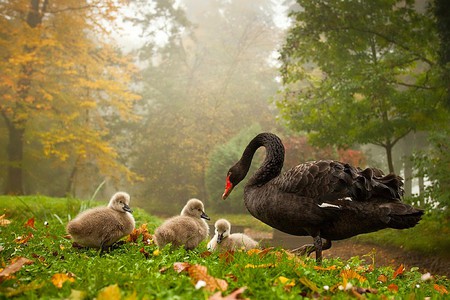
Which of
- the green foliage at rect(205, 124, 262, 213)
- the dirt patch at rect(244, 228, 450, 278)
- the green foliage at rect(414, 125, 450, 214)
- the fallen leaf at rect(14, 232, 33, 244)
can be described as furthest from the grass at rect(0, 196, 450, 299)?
the green foliage at rect(205, 124, 262, 213)

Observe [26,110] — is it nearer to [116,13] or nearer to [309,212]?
[116,13]

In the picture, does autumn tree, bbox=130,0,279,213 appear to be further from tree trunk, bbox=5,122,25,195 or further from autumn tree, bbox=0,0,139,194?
tree trunk, bbox=5,122,25,195

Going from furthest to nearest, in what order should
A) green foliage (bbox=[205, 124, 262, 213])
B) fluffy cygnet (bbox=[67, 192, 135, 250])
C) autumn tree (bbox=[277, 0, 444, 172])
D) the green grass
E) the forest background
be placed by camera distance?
green foliage (bbox=[205, 124, 262, 213])
the forest background
autumn tree (bbox=[277, 0, 444, 172])
the green grass
fluffy cygnet (bbox=[67, 192, 135, 250])

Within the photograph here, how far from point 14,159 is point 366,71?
13346 millimetres

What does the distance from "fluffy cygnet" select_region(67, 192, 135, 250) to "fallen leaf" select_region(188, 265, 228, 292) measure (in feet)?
5.20

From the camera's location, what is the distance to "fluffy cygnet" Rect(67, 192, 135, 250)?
12.5 feet

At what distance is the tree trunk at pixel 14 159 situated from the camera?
49.5 ft

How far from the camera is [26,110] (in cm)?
1466

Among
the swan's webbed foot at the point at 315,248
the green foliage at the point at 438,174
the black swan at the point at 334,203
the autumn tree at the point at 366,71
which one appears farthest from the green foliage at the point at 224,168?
the black swan at the point at 334,203

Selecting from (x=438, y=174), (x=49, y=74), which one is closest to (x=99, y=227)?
(x=438, y=174)

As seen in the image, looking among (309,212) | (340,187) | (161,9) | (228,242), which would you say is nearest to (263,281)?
(309,212)

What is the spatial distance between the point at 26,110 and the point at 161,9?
13.9 metres

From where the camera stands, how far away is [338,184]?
11.7ft

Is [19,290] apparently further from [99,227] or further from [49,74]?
[49,74]
